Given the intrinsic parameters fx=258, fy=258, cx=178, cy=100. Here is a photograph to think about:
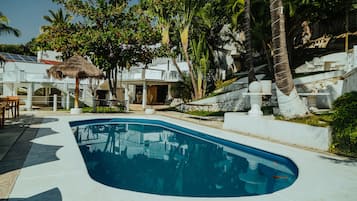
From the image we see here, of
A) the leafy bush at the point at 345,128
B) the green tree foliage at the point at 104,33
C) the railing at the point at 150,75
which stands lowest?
the leafy bush at the point at 345,128

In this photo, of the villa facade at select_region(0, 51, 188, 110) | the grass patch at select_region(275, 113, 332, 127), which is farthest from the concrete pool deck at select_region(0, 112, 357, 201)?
the villa facade at select_region(0, 51, 188, 110)

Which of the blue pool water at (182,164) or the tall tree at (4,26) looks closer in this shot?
the blue pool water at (182,164)

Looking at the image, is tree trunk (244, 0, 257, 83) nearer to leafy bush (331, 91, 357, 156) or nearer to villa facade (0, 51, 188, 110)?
leafy bush (331, 91, 357, 156)

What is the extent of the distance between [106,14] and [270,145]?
53.8ft

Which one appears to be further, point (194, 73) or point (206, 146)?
point (194, 73)

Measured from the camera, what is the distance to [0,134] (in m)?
8.72

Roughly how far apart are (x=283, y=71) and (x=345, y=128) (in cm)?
317

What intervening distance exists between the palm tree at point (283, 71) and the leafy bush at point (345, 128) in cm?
185

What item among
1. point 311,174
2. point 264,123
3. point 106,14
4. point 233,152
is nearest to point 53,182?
point 311,174

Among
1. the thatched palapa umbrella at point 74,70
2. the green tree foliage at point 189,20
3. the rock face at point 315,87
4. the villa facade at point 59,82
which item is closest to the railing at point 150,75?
the villa facade at point 59,82

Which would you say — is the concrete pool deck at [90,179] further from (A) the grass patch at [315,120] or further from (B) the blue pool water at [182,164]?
(A) the grass patch at [315,120]

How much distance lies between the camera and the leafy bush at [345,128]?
7.04 metres

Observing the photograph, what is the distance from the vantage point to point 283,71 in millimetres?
9625

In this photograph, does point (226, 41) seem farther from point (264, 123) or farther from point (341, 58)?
point (264, 123)
